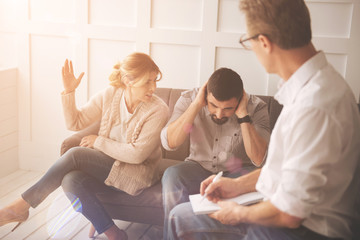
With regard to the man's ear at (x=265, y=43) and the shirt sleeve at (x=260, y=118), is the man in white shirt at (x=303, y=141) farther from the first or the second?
the shirt sleeve at (x=260, y=118)

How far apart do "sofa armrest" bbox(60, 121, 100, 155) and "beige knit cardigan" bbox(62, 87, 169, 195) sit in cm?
6

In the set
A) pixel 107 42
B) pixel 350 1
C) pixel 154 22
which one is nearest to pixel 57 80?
pixel 107 42

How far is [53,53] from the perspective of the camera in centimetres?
333

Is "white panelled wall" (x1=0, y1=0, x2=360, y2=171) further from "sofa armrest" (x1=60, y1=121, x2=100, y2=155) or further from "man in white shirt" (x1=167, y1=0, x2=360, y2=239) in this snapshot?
"man in white shirt" (x1=167, y1=0, x2=360, y2=239)

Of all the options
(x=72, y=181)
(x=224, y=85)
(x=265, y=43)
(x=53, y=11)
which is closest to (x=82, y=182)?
(x=72, y=181)

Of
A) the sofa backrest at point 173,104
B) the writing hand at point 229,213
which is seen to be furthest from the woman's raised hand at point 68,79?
the writing hand at point 229,213

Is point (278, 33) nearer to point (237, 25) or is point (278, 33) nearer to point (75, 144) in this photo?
point (75, 144)

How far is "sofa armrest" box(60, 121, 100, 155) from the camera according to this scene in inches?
95.0

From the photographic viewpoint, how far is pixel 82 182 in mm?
2232

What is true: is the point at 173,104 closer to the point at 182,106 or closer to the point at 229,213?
the point at 182,106

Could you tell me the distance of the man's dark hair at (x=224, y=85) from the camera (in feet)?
6.69

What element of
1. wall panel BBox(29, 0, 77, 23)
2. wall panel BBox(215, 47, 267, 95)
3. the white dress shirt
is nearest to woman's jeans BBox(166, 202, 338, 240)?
the white dress shirt

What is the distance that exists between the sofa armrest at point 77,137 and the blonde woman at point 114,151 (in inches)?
2.7

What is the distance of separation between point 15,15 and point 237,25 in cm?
174
